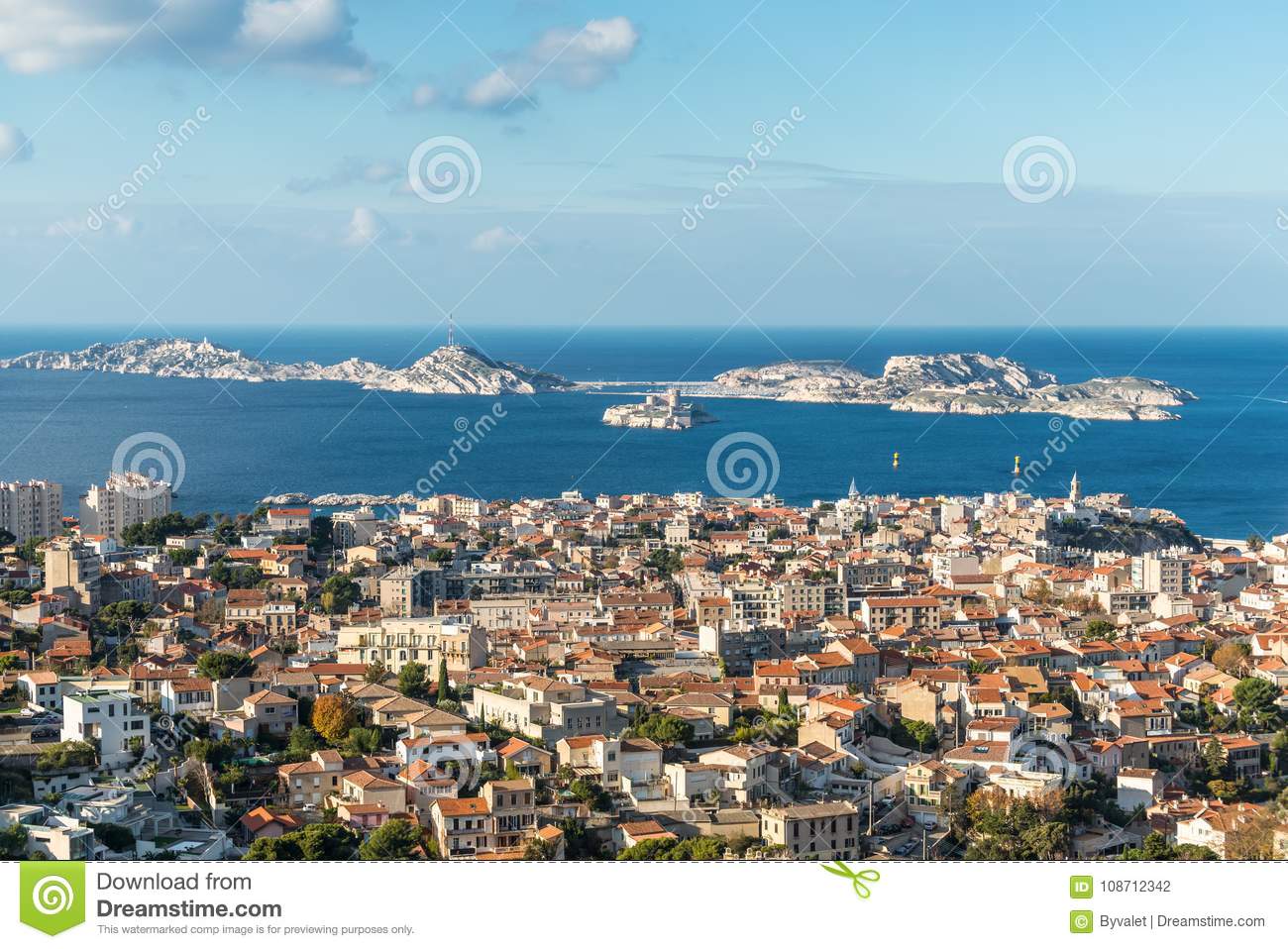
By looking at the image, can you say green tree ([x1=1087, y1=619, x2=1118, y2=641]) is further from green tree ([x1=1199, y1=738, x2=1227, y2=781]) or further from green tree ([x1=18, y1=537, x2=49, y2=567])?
green tree ([x1=18, y1=537, x2=49, y2=567])

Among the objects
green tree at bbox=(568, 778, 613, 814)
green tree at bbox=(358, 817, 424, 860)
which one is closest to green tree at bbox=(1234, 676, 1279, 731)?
green tree at bbox=(568, 778, 613, 814)

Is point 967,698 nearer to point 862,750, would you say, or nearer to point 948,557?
point 862,750

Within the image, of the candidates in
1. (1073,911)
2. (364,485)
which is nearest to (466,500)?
(364,485)

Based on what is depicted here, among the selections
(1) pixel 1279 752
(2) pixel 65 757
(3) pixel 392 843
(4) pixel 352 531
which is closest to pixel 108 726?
(2) pixel 65 757

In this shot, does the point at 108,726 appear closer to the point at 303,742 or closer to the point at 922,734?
the point at 303,742

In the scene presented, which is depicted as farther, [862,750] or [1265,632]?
[1265,632]

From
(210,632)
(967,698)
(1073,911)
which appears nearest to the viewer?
(1073,911)
